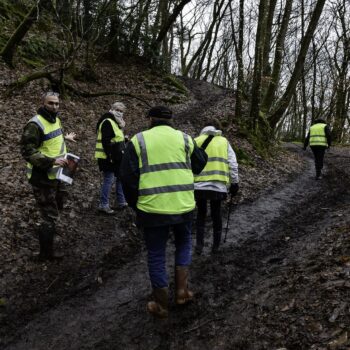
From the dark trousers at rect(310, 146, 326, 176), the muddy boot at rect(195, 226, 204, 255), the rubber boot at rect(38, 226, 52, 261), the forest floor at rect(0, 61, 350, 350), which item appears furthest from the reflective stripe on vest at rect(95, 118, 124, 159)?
the dark trousers at rect(310, 146, 326, 176)

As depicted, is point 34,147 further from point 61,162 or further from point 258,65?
point 258,65

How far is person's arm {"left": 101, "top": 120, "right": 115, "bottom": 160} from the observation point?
668cm

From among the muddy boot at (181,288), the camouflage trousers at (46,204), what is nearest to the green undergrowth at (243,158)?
the camouflage trousers at (46,204)

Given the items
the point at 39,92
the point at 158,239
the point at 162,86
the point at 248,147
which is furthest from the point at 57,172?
the point at 162,86

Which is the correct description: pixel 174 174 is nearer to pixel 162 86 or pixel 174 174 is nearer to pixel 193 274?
pixel 193 274

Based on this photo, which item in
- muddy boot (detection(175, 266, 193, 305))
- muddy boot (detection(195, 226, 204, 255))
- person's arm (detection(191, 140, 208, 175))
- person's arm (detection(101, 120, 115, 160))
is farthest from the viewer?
person's arm (detection(101, 120, 115, 160))

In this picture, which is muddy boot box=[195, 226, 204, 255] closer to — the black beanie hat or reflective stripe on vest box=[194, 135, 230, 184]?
reflective stripe on vest box=[194, 135, 230, 184]

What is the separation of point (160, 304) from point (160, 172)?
5.00 ft

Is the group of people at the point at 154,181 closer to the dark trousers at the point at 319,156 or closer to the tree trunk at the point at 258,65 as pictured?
the dark trousers at the point at 319,156

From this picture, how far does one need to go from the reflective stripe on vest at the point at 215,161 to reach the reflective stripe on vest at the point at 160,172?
168 cm

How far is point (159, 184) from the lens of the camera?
3873 mm

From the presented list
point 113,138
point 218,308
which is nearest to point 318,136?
point 113,138

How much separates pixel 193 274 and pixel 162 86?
15.9m

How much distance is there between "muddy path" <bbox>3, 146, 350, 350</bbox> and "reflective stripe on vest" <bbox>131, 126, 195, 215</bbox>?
1.30 m
